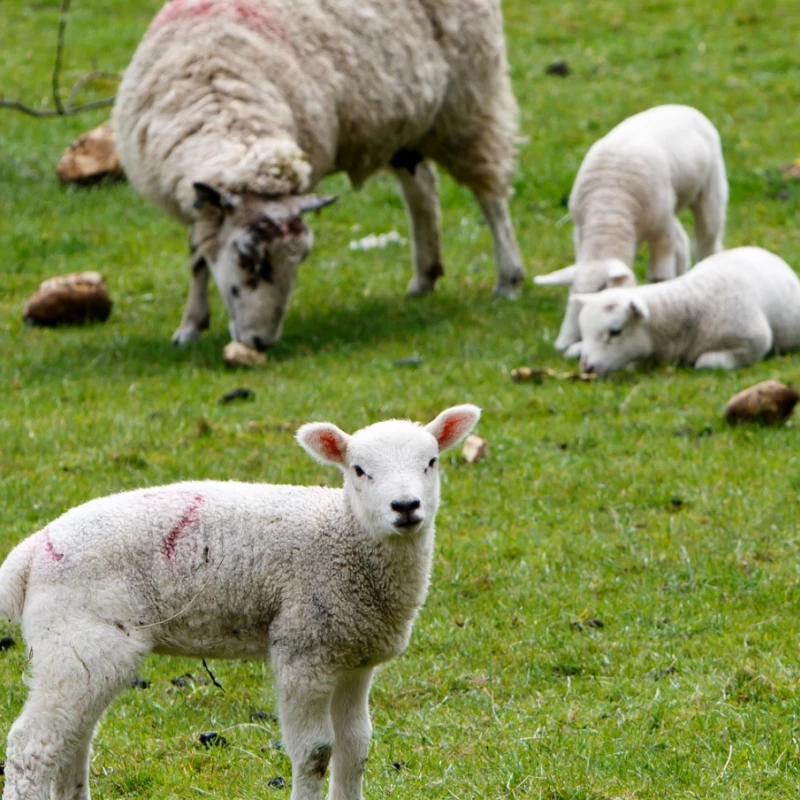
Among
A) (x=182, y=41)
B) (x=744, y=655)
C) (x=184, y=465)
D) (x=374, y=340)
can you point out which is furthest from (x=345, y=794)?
(x=182, y=41)

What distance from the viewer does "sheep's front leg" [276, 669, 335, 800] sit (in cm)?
402

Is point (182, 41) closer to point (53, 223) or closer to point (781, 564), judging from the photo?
point (53, 223)

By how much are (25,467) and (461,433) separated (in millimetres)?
4058

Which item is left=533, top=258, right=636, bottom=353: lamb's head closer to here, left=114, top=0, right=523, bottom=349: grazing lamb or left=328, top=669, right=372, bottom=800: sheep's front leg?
left=114, top=0, right=523, bottom=349: grazing lamb

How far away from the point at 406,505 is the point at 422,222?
26.8 ft

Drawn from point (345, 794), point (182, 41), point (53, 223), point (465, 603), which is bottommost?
point (53, 223)

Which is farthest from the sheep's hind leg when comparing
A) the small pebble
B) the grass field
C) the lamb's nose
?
the lamb's nose

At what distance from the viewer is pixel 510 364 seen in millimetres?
9719

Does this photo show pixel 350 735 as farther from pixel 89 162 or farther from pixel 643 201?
pixel 89 162

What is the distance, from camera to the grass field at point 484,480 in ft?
15.8

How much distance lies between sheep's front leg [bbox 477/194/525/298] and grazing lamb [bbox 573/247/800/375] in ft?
7.00

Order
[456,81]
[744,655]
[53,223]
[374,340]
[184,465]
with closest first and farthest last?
1. [744,655]
2. [184,465]
3. [374,340]
4. [456,81]
5. [53,223]

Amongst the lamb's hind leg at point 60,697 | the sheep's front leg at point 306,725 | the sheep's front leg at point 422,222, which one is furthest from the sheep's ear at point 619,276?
the lamb's hind leg at point 60,697

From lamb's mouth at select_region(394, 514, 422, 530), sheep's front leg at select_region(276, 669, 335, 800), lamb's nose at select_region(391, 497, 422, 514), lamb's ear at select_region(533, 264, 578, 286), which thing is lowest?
lamb's ear at select_region(533, 264, 578, 286)
